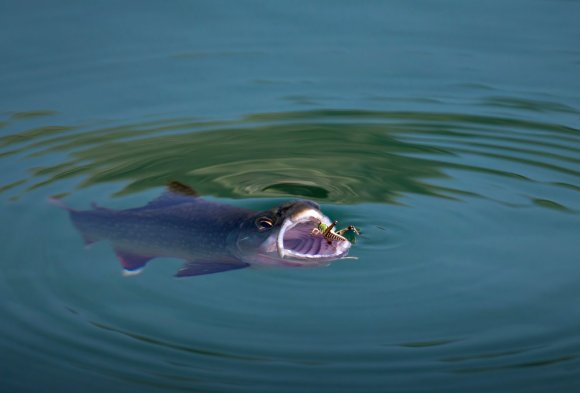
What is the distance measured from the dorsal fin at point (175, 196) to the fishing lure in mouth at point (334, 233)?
0.91 metres

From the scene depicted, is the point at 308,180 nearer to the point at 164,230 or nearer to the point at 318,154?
the point at 318,154

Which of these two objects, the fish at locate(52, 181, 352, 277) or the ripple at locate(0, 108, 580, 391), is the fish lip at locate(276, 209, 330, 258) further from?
the ripple at locate(0, 108, 580, 391)

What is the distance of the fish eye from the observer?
18.8 ft

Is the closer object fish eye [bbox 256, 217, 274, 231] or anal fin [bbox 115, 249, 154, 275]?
fish eye [bbox 256, 217, 274, 231]

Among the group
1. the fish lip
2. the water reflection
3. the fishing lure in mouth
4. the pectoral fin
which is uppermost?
the water reflection

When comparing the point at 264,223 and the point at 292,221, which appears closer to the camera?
the point at 292,221

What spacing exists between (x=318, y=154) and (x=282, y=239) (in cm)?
197

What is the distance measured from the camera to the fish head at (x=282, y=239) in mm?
5613

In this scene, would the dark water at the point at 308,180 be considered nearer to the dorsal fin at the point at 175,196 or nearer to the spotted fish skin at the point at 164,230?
the spotted fish skin at the point at 164,230

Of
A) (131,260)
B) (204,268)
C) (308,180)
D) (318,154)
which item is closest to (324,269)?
(204,268)

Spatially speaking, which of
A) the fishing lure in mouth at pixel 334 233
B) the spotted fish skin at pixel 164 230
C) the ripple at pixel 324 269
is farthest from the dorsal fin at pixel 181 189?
the fishing lure in mouth at pixel 334 233

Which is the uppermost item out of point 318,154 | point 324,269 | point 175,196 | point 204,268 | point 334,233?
point 318,154

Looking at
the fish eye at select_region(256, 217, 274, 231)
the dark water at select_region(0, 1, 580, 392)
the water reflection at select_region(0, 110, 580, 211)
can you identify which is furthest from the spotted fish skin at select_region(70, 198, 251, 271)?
the water reflection at select_region(0, 110, 580, 211)

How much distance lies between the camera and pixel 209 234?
599cm
